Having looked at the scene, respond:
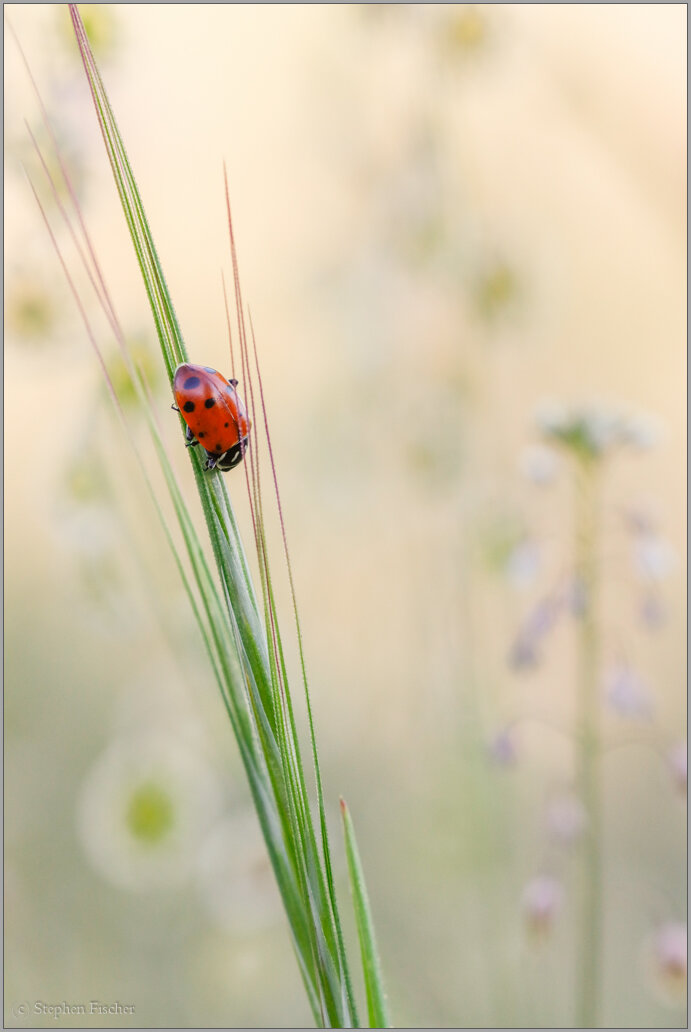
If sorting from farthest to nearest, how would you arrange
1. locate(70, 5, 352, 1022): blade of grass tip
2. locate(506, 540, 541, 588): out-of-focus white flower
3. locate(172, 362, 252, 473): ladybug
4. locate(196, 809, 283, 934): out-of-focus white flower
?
locate(196, 809, 283, 934): out-of-focus white flower < locate(506, 540, 541, 588): out-of-focus white flower < locate(172, 362, 252, 473): ladybug < locate(70, 5, 352, 1022): blade of grass tip

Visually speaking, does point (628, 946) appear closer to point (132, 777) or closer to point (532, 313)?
point (132, 777)

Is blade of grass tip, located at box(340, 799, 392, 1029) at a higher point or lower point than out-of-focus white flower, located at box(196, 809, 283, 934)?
higher

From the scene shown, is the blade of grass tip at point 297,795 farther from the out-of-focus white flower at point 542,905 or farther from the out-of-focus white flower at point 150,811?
the out-of-focus white flower at point 150,811

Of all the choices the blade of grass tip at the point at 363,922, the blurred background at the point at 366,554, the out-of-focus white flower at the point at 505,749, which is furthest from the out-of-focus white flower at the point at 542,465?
the blade of grass tip at the point at 363,922

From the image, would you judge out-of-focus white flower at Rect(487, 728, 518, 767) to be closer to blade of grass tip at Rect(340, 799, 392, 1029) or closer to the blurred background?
the blurred background

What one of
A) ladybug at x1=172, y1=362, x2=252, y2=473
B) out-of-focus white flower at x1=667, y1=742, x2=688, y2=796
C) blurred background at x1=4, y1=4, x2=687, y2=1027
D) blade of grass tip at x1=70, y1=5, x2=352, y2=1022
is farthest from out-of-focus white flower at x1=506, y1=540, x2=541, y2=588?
blade of grass tip at x1=70, y1=5, x2=352, y2=1022

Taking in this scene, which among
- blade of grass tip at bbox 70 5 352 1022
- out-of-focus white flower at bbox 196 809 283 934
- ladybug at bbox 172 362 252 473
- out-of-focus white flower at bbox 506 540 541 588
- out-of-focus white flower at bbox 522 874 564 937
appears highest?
blade of grass tip at bbox 70 5 352 1022

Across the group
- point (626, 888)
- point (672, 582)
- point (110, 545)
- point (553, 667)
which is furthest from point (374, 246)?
point (626, 888)
